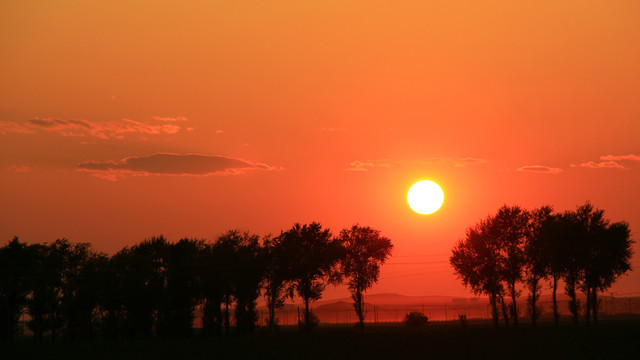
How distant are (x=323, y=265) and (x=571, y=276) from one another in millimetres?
45535

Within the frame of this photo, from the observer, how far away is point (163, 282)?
124 meters

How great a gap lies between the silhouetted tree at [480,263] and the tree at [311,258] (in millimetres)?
24062

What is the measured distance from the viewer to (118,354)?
74.2 meters

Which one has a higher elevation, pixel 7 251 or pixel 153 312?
pixel 7 251

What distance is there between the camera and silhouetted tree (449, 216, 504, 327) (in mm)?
126275

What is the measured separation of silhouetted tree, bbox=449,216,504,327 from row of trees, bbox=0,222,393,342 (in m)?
20.3

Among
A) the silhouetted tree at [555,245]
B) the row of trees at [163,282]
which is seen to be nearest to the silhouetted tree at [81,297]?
the row of trees at [163,282]

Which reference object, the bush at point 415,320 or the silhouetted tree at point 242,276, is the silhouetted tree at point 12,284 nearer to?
the silhouetted tree at point 242,276

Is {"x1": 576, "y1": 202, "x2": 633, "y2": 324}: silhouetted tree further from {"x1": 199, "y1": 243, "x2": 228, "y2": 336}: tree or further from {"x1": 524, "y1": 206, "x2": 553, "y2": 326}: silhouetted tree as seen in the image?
{"x1": 199, "y1": 243, "x2": 228, "y2": 336}: tree

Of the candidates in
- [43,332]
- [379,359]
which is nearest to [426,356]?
[379,359]

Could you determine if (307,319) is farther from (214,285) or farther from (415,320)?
(415,320)

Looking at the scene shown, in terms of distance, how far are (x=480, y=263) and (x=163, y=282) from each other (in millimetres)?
55777

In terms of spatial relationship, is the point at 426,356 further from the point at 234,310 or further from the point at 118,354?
the point at 234,310

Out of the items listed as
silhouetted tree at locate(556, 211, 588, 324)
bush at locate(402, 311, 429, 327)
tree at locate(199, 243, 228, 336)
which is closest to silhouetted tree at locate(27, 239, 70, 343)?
tree at locate(199, 243, 228, 336)
